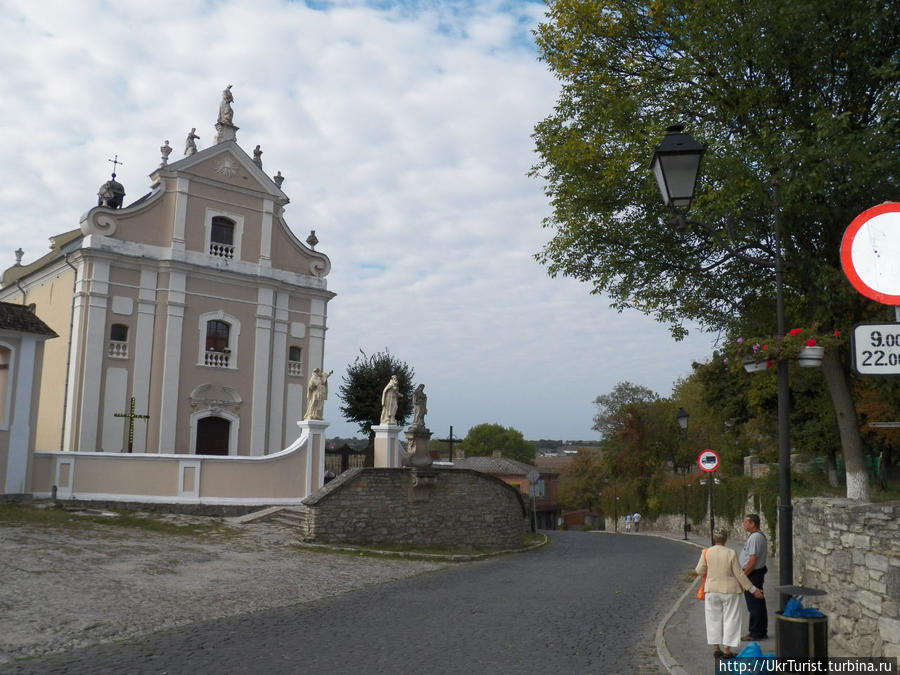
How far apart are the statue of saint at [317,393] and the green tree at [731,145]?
9149mm

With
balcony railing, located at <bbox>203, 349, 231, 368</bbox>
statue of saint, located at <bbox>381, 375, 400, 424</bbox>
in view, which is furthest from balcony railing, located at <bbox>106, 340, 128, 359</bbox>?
statue of saint, located at <bbox>381, 375, 400, 424</bbox>

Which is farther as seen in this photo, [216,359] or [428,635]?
[216,359]

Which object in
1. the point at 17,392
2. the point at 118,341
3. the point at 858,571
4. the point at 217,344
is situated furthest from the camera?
the point at 217,344

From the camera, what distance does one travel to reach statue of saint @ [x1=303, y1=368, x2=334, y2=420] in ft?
72.1

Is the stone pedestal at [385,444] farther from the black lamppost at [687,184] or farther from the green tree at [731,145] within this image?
the black lamppost at [687,184]

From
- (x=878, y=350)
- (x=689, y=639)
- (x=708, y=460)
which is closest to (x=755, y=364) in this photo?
(x=689, y=639)

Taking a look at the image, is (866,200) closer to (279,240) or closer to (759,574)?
(759,574)

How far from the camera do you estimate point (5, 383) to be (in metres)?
20.5

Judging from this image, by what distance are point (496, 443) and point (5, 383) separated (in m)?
78.2

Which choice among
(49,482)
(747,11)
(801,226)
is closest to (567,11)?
(747,11)

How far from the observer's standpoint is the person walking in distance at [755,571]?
9.19 metres

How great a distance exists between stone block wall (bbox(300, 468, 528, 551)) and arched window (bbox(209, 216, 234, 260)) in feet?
41.9

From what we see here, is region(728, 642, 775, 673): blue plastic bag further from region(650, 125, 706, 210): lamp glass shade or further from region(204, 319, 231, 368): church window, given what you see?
region(204, 319, 231, 368): church window

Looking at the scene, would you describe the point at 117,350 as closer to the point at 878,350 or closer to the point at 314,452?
the point at 314,452
